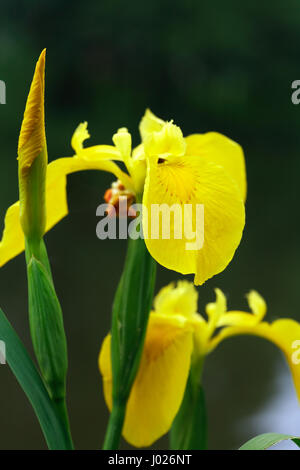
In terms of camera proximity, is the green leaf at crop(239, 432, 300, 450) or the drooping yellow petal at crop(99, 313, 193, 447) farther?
the drooping yellow petal at crop(99, 313, 193, 447)

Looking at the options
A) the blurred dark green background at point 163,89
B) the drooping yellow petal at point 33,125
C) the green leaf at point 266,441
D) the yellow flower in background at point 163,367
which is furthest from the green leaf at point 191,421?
the blurred dark green background at point 163,89

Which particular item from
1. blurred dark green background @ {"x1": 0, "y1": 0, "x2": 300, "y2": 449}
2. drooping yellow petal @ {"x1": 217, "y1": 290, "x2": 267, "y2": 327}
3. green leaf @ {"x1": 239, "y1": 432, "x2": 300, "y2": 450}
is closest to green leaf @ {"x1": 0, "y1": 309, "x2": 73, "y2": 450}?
green leaf @ {"x1": 239, "y1": 432, "x2": 300, "y2": 450}

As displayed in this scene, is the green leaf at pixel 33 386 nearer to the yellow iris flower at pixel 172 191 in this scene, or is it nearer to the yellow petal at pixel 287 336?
the yellow iris flower at pixel 172 191

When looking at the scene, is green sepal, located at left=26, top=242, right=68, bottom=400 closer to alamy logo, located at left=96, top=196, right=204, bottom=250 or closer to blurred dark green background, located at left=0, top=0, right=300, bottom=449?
alamy logo, located at left=96, top=196, right=204, bottom=250

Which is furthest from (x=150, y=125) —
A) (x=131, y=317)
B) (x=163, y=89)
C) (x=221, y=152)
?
(x=163, y=89)

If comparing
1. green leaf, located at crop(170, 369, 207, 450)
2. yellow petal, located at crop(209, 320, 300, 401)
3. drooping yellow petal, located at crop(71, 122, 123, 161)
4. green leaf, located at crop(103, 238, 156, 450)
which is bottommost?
green leaf, located at crop(170, 369, 207, 450)

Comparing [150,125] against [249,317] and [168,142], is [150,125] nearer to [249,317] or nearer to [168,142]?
[168,142]

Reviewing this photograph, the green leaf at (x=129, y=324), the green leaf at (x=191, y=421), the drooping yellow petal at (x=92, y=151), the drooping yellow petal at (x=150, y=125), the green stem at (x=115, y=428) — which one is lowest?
the green leaf at (x=191, y=421)
